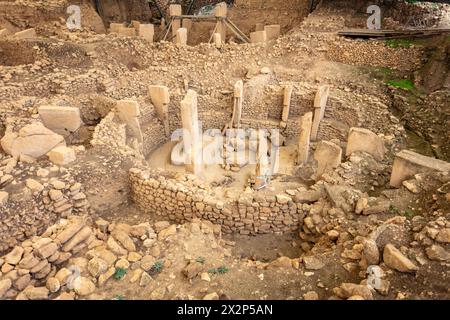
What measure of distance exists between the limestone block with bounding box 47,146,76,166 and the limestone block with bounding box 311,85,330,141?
588 cm

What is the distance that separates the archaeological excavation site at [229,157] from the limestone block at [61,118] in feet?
0.10

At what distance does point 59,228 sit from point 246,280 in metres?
3.01

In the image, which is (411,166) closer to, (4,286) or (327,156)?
(327,156)

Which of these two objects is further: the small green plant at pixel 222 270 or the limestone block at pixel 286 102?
the limestone block at pixel 286 102

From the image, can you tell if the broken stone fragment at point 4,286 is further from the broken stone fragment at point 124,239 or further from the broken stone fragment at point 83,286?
the broken stone fragment at point 124,239

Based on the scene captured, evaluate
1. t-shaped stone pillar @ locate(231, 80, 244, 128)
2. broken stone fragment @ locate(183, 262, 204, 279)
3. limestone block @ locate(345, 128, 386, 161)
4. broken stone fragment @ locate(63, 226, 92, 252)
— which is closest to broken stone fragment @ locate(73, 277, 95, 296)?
broken stone fragment @ locate(63, 226, 92, 252)

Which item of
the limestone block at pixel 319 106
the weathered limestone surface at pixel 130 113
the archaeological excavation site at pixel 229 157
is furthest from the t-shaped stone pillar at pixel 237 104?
the weathered limestone surface at pixel 130 113

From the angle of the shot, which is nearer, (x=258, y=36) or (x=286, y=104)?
(x=286, y=104)

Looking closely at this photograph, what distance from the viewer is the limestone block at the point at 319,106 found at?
8734 millimetres

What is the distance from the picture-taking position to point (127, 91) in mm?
9164

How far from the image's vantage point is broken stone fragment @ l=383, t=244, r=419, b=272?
385 centimetres

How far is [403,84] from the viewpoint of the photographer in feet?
30.6

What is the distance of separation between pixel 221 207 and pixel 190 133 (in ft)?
8.22

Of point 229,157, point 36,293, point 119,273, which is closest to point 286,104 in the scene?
point 229,157
